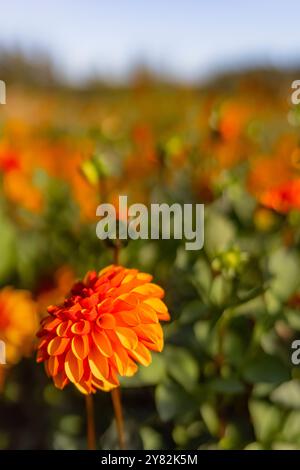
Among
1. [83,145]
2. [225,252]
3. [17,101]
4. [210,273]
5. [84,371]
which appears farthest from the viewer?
[17,101]

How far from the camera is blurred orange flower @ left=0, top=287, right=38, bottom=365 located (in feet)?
2.77

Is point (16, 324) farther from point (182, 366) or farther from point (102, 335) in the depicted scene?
point (102, 335)

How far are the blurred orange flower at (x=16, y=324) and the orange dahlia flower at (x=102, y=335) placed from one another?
13.1 inches

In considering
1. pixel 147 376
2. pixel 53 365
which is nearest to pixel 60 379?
pixel 53 365

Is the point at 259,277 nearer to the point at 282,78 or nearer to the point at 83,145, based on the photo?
the point at 83,145

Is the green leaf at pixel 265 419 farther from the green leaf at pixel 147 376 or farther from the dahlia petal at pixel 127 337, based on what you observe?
the dahlia petal at pixel 127 337

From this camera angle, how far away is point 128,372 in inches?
20.5

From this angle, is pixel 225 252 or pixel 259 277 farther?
pixel 259 277

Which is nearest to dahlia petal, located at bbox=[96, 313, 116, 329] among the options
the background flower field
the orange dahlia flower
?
the orange dahlia flower

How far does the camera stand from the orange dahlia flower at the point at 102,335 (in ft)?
1.67

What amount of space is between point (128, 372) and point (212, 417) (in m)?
0.21

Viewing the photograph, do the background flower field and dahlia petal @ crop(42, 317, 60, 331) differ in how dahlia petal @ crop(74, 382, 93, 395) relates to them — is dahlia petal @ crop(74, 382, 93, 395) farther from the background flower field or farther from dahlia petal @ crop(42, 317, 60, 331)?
the background flower field
